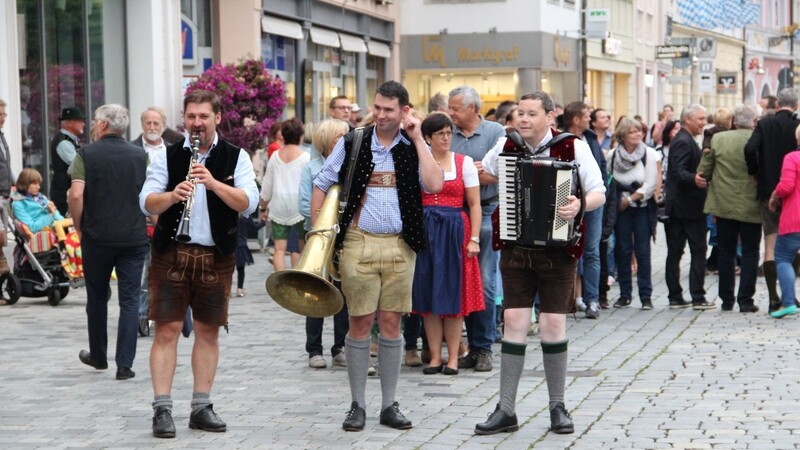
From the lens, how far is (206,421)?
834cm

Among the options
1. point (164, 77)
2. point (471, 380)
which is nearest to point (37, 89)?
point (164, 77)

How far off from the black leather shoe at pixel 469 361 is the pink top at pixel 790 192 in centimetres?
425

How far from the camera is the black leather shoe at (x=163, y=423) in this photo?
8.15 meters

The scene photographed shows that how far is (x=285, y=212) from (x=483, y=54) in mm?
27220

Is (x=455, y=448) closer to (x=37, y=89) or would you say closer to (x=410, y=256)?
(x=410, y=256)

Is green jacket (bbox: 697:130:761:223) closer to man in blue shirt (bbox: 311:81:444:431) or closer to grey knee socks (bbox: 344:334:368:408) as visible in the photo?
man in blue shirt (bbox: 311:81:444:431)

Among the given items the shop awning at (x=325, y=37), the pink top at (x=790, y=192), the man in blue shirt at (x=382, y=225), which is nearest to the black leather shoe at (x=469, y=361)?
the man in blue shirt at (x=382, y=225)

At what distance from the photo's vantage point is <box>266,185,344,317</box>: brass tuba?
8.30m

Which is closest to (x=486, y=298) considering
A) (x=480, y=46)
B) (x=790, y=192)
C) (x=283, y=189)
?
(x=283, y=189)

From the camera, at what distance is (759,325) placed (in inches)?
533

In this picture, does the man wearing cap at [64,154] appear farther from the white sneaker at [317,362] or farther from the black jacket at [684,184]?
the black jacket at [684,184]

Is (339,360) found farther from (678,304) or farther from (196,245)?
(678,304)

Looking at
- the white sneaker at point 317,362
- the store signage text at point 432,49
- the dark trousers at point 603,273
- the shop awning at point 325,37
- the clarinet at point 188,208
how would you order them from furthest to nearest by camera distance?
the store signage text at point 432,49 < the shop awning at point 325,37 < the dark trousers at point 603,273 < the white sneaker at point 317,362 < the clarinet at point 188,208

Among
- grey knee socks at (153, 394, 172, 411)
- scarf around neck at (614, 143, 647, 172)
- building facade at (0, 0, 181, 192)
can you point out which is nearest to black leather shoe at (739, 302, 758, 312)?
scarf around neck at (614, 143, 647, 172)
